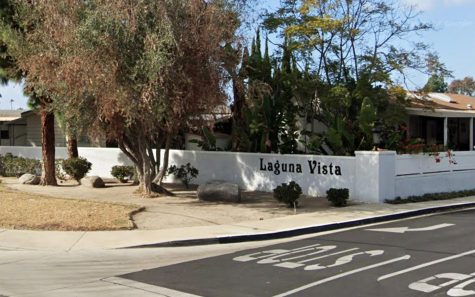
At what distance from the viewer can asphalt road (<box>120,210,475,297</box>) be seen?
285 inches

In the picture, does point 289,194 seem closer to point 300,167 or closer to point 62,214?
point 300,167

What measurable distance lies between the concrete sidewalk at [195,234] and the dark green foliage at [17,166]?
1444 centimetres

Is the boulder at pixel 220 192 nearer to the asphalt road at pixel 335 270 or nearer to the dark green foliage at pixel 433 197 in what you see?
Answer: the dark green foliage at pixel 433 197

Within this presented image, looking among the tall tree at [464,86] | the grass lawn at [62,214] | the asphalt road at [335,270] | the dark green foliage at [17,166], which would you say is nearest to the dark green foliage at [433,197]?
the asphalt road at [335,270]

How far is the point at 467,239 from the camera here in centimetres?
1083

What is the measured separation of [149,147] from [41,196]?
3.59 meters

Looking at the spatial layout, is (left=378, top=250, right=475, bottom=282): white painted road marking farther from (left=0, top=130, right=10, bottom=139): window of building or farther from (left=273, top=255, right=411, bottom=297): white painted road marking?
(left=0, top=130, right=10, bottom=139): window of building

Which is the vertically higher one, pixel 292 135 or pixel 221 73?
pixel 221 73

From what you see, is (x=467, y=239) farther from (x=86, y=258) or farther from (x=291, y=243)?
(x=86, y=258)

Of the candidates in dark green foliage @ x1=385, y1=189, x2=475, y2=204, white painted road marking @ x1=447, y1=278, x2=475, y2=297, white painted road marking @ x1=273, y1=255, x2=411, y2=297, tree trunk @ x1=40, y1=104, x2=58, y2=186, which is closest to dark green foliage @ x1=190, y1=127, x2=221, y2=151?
tree trunk @ x1=40, y1=104, x2=58, y2=186

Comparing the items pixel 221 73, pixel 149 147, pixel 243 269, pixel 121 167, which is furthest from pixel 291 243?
pixel 121 167

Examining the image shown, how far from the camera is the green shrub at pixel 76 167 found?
22.5 metres

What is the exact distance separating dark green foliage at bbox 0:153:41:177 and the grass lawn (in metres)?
8.92

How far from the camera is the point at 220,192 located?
17.1m
